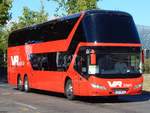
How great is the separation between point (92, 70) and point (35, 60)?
25.9 feet

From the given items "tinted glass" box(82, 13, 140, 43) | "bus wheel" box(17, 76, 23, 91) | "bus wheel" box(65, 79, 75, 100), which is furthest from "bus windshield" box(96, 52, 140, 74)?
"bus wheel" box(17, 76, 23, 91)

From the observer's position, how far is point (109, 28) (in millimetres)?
22406

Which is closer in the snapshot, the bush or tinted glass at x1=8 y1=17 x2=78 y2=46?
tinted glass at x1=8 y1=17 x2=78 y2=46

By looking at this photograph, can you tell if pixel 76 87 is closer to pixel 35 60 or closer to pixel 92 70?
pixel 92 70

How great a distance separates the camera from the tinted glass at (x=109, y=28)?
72.5 ft

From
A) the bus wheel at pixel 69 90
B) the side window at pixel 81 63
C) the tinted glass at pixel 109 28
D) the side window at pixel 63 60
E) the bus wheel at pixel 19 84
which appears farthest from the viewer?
the bus wheel at pixel 19 84

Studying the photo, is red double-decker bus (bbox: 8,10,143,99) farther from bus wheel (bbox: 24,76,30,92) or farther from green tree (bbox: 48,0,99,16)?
green tree (bbox: 48,0,99,16)

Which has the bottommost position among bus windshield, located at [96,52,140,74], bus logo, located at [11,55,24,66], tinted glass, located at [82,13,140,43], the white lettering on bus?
the white lettering on bus

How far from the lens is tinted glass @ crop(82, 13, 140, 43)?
22.1 m

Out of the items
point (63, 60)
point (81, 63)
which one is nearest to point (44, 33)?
point (63, 60)

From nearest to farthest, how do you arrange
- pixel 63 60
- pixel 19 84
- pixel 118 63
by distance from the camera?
pixel 118 63, pixel 63 60, pixel 19 84

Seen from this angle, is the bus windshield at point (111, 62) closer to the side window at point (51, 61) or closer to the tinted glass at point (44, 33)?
the side window at point (51, 61)

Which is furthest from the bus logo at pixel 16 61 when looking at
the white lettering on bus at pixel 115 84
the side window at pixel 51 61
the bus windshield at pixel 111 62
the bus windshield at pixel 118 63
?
the white lettering on bus at pixel 115 84

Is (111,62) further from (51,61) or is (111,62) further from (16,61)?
(16,61)
